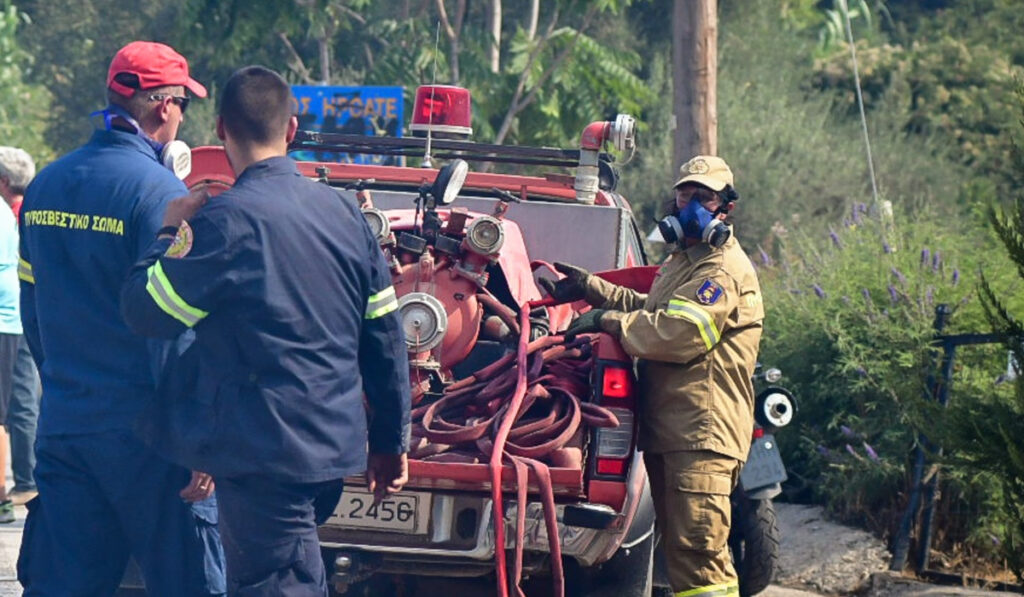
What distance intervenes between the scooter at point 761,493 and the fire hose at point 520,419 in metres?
1.16

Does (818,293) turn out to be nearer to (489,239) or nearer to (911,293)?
(911,293)

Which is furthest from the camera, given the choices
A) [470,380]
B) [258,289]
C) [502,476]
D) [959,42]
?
[959,42]

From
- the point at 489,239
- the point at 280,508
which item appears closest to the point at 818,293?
the point at 489,239

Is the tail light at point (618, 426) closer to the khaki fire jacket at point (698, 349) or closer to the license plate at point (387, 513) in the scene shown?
the khaki fire jacket at point (698, 349)

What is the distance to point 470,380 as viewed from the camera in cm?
570

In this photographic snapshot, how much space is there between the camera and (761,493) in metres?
6.71

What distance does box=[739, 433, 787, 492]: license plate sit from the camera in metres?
6.67

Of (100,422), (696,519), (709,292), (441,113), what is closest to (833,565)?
(696,519)

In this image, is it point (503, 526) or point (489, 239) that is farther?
point (489, 239)

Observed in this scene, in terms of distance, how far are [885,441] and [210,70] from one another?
14908 mm

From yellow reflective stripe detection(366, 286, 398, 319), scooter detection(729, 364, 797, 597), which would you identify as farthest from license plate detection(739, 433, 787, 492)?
yellow reflective stripe detection(366, 286, 398, 319)

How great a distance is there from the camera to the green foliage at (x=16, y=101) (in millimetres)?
23516

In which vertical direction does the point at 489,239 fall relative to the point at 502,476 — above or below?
above

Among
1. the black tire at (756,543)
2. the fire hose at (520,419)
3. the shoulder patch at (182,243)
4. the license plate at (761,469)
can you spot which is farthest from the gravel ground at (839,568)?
the shoulder patch at (182,243)
